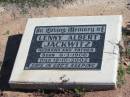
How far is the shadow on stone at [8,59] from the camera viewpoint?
5.89 m

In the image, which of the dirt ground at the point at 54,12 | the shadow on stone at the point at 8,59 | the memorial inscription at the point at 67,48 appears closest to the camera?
the memorial inscription at the point at 67,48

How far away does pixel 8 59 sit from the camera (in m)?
6.25

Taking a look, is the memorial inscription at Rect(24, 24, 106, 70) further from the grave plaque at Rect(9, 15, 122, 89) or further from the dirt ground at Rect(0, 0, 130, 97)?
the dirt ground at Rect(0, 0, 130, 97)

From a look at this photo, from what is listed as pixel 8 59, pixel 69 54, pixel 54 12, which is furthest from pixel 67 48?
pixel 54 12

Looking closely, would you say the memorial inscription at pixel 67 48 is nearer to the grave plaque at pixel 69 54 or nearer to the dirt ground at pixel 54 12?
the grave plaque at pixel 69 54

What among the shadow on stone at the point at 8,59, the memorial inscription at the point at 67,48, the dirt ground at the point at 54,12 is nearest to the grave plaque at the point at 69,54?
the memorial inscription at the point at 67,48

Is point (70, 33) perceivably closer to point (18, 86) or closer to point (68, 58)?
point (68, 58)

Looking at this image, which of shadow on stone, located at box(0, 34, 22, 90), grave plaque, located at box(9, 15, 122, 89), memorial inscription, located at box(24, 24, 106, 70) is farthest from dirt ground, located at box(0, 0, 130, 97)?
memorial inscription, located at box(24, 24, 106, 70)

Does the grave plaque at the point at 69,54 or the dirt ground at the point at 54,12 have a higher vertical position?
the dirt ground at the point at 54,12

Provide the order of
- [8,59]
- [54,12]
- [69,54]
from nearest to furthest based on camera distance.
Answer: [69,54]
[8,59]
[54,12]

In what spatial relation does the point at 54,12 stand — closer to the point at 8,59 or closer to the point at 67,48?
the point at 8,59

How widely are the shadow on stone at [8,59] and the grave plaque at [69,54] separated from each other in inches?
11.4

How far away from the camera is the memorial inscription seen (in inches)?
217

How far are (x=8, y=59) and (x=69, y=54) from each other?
109 cm
